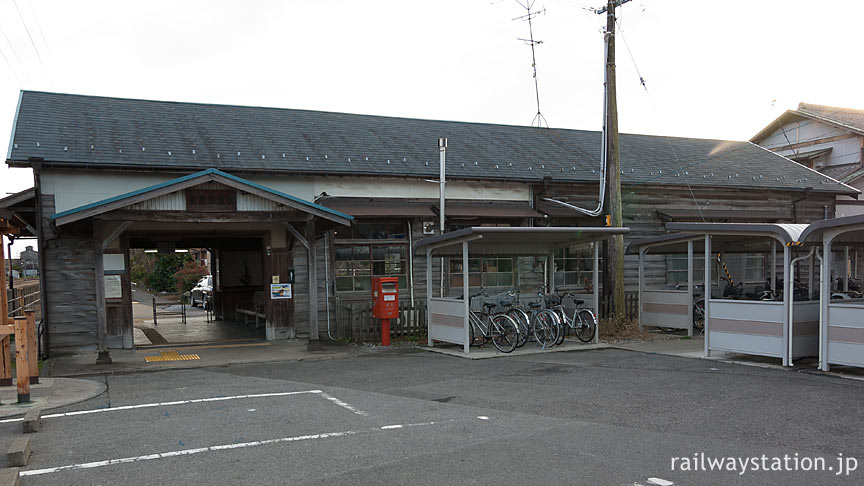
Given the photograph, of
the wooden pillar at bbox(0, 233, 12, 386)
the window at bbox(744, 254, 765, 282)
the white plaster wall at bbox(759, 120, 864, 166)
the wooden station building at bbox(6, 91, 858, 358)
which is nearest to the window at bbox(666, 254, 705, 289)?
the wooden station building at bbox(6, 91, 858, 358)

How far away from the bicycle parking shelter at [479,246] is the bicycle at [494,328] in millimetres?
500

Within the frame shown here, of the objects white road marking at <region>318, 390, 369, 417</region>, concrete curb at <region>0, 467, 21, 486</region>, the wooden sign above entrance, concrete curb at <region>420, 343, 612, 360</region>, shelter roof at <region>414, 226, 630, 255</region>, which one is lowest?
concrete curb at <region>420, 343, 612, 360</region>

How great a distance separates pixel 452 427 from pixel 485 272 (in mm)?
10527

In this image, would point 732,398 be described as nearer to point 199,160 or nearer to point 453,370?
point 453,370

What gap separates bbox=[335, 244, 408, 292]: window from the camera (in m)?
15.8

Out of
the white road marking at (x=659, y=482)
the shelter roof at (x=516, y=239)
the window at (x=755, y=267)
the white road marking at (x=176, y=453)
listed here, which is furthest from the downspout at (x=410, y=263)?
the white road marking at (x=659, y=482)

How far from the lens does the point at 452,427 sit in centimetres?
688

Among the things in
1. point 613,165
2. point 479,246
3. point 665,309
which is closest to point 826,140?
point 665,309

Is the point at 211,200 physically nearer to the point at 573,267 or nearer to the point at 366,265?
the point at 366,265

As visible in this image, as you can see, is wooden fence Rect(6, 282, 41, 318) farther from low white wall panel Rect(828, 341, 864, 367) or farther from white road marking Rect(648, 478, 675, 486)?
→ low white wall panel Rect(828, 341, 864, 367)

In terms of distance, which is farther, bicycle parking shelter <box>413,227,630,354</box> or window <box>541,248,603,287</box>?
window <box>541,248,603,287</box>

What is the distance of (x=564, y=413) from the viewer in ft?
24.6

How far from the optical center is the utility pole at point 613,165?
49.2 feet

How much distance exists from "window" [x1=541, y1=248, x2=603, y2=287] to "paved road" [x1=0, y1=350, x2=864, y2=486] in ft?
25.4
